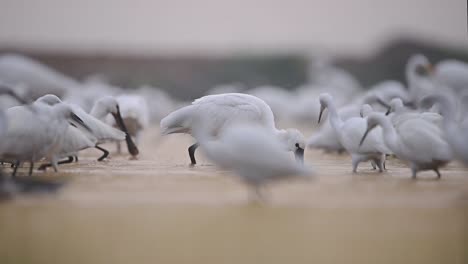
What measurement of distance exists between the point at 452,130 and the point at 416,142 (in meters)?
0.50

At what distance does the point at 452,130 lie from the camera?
7945mm

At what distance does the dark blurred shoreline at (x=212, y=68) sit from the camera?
28.9 metres

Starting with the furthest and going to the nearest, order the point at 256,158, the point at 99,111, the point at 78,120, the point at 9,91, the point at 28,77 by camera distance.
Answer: the point at 28,77 < the point at 99,111 < the point at 78,120 < the point at 9,91 < the point at 256,158

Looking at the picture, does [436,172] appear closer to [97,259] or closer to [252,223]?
[252,223]

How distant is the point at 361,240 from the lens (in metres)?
6.60

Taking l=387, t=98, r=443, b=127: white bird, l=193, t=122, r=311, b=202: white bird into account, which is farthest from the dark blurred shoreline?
l=193, t=122, r=311, b=202: white bird

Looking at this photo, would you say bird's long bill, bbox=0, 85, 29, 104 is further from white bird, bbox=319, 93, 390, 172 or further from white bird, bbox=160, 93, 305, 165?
white bird, bbox=319, 93, 390, 172

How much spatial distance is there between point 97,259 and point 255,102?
12.8 feet

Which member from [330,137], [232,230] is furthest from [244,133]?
[330,137]

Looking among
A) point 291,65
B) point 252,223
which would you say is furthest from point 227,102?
point 291,65

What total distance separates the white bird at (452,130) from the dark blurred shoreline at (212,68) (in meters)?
19.3

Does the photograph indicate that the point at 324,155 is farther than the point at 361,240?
Yes

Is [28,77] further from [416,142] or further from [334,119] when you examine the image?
[416,142]

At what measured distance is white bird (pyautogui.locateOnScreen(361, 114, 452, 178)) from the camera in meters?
8.30
